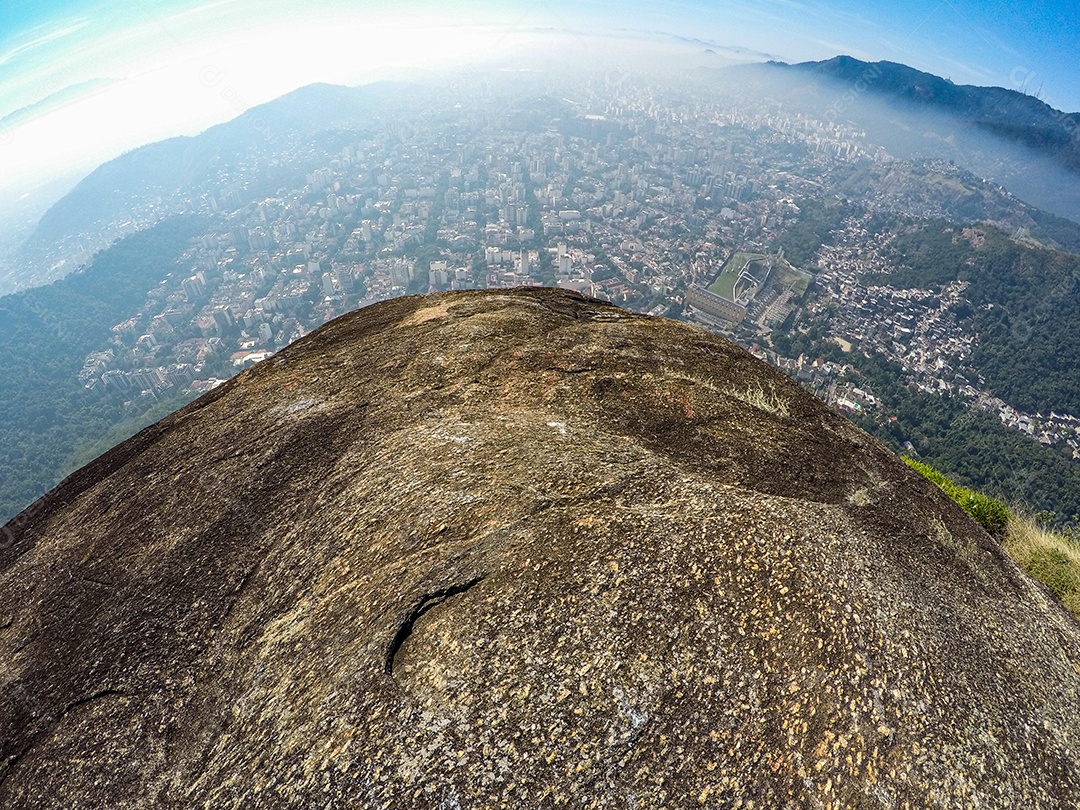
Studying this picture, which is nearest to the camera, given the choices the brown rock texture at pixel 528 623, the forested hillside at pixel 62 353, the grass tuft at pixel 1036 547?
the brown rock texture at pixel 528 623

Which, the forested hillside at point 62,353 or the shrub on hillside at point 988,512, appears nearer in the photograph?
the shrub on hillside at point 988,512

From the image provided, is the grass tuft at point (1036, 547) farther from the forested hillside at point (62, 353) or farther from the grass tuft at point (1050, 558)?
the forested hillside at point (62, 353)

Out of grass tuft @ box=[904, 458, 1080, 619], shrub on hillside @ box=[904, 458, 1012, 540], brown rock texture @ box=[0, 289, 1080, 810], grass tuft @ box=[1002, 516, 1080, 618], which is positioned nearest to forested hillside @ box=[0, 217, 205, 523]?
brown rock texture @ box=[0, 289, 1080, 810]

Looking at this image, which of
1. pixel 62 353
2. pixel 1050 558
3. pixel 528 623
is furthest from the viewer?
pixel 62 353

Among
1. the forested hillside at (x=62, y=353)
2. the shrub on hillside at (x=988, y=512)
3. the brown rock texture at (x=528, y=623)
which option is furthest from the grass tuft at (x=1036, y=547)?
the forested hillside at (x=62, y=353)

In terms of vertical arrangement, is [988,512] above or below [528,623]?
below

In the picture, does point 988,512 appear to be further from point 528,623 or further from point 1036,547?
point 528,623

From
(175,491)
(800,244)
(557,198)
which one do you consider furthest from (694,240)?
(175,491)

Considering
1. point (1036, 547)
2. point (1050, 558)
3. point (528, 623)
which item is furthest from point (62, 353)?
point (1050, 558)

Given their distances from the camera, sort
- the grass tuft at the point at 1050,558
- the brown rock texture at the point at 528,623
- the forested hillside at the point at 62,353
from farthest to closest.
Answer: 1. the forested hillside at the point at 62,353
2. the grass tuft at the point at 1050,558
3. the brown rock texture at the point at 528,623

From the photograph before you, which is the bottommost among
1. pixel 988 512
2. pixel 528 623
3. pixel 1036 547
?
pixel 988 512
